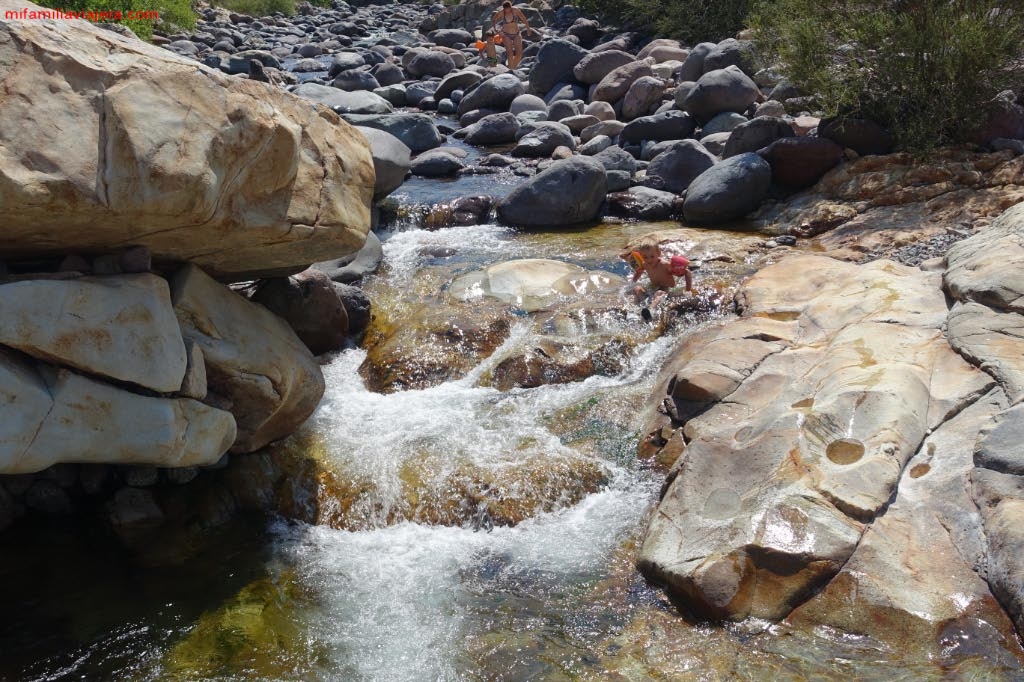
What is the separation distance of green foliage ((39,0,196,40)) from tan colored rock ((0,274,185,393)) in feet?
52.8

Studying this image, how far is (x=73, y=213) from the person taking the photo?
409 cm

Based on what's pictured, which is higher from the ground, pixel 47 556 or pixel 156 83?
pixel 156 83

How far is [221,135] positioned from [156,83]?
1.28 feet

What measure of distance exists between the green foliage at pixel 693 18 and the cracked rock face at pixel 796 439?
12997 mm

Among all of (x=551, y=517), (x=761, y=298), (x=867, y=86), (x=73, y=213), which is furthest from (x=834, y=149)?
(x=73, y=213)

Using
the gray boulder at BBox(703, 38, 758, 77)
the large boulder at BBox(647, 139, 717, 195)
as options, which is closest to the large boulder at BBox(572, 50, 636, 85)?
the gray boulder at BBox(703, 38, 758, 77)

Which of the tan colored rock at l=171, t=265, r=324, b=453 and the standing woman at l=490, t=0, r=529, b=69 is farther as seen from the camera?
the standing woman at l=490, t=0, r=529, b=69

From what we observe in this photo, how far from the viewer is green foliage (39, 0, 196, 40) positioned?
19.4 m

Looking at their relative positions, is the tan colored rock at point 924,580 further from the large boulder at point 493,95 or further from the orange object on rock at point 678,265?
the large boulder at point 493,95

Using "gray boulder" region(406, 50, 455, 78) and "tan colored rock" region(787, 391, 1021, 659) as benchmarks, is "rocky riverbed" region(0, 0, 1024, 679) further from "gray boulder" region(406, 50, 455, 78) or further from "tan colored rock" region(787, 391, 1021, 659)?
"gray boulder" region(406, 50, 455, 78)

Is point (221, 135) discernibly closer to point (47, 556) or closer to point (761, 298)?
point (47, 556)

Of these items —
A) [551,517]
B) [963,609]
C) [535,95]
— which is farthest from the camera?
[535,95]

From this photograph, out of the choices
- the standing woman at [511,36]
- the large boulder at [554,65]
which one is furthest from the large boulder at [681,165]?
the standing woman at [511,36]

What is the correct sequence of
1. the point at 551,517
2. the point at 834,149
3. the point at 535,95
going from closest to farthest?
the point at 551,517 < the point at 834,149 < the point at 535,95
